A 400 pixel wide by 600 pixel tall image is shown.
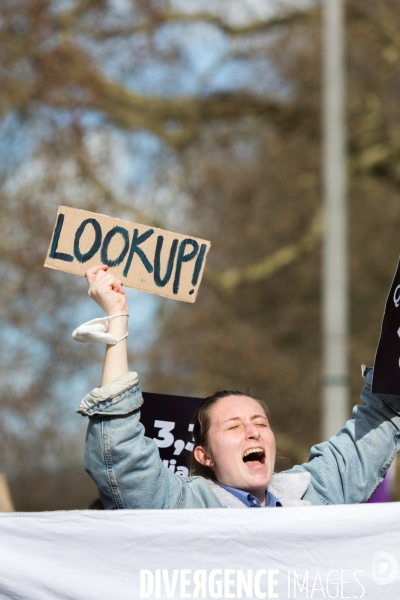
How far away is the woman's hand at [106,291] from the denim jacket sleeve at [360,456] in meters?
0.74

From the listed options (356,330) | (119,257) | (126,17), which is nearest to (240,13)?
(126,17)

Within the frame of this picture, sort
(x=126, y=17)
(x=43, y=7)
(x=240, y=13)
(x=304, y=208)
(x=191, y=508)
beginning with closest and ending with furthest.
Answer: (x=191, y=508)
(x=43, y=7)
(x=126, y=17)
(x=240, y=13)
(x=304, y=208)

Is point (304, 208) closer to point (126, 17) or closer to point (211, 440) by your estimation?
point (126, 17)

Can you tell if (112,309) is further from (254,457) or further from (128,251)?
(254,457)

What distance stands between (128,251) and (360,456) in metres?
0.88

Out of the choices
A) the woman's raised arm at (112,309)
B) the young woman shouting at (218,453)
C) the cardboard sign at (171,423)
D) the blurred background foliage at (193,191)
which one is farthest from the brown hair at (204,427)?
the blurred background foliage at (193,191)

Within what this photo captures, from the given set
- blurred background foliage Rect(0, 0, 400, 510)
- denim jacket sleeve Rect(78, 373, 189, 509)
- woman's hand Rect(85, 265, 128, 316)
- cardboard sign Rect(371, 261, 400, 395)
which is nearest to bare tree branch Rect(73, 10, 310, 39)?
blurred background foliage Rect(0, 0, 400, 510)

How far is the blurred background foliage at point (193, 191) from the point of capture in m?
9.13

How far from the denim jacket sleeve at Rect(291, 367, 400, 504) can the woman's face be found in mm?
215

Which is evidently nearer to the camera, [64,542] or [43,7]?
[64,542]

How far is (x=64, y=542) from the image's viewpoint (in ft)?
8.43

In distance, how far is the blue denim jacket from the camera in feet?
8.55

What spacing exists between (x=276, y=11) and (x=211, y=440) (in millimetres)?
9008

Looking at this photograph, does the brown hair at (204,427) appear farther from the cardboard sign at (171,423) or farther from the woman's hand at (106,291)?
the cardboard sign at (171,423)
